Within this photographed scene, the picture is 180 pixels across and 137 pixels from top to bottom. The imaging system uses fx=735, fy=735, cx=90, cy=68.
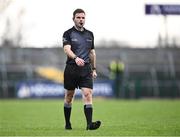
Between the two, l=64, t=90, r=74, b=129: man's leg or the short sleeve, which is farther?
l=64, t=90, r=74, b=129: man's leg

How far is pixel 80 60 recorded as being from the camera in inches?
473

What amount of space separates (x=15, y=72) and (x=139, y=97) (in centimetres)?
671

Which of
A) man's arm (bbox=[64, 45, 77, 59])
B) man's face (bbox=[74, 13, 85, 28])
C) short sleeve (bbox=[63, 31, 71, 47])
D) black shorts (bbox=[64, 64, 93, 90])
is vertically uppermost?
man's face (bbox=[74, 13, 85, 28])

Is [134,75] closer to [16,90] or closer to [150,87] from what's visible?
[150,87]

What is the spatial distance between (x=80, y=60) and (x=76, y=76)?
18.8 inches

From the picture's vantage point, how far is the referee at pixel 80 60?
12.1 m

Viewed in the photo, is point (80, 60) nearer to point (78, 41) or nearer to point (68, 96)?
point (78, 41)

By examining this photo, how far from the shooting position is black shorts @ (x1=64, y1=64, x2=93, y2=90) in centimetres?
1239

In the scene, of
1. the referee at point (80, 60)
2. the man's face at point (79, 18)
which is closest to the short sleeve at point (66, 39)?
the referee at point (80, 60)

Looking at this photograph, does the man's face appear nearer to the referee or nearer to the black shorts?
the referee

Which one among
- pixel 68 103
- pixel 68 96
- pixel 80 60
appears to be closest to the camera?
pixel 80 60

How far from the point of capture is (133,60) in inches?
1590

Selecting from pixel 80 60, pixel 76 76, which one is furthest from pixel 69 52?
pixel 76 76

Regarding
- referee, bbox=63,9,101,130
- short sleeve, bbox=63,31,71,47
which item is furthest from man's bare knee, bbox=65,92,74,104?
short sleeve, bbox=63,31,71,47
